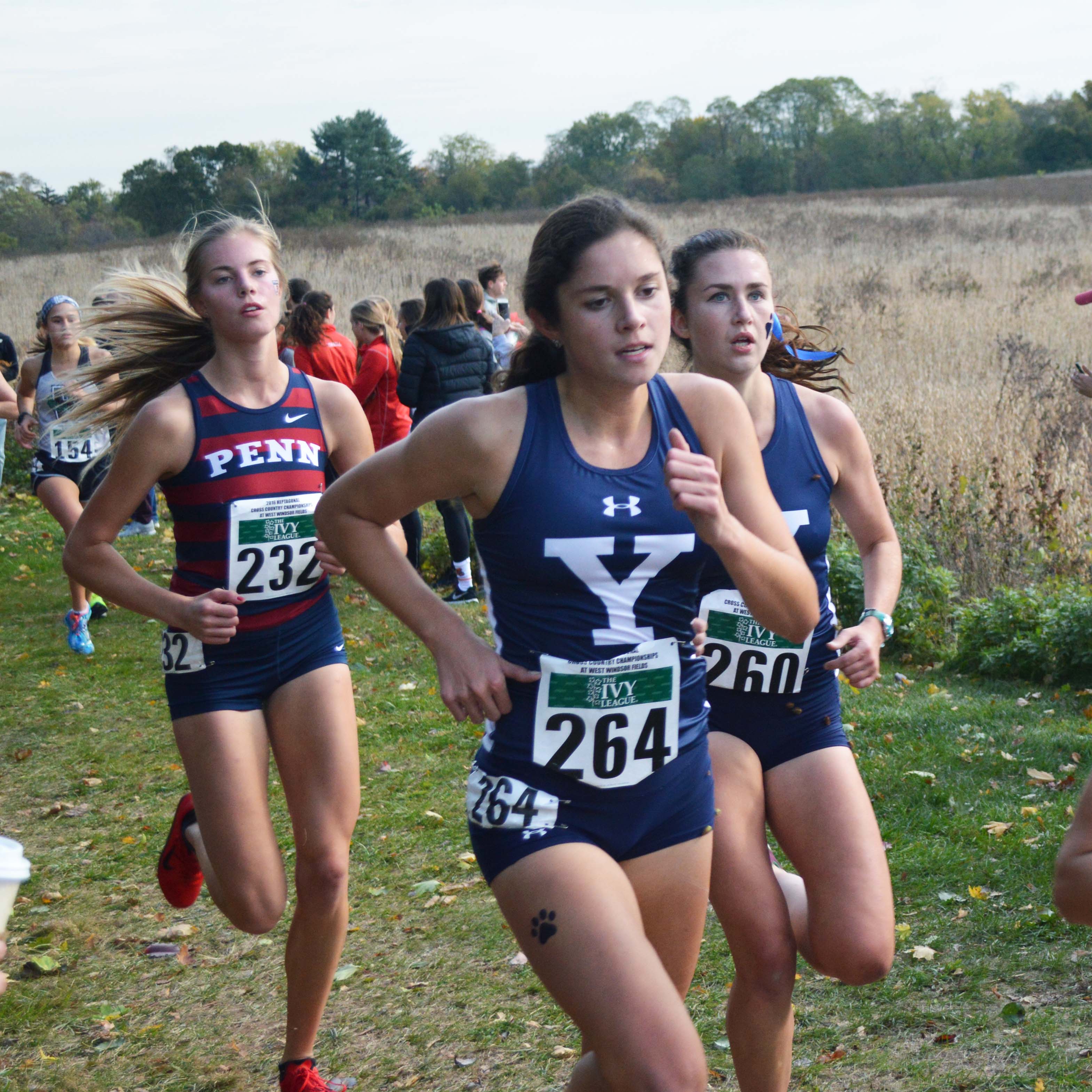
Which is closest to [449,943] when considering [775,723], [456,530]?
[775,723]

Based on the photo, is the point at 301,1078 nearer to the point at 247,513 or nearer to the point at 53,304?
the point at 247,513

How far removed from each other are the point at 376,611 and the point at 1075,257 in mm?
19045

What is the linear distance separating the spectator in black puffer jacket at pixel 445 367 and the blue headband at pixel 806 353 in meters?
5.41

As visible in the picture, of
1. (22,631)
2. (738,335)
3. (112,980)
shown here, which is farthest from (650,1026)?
(22,631)

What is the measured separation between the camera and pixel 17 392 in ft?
33.6

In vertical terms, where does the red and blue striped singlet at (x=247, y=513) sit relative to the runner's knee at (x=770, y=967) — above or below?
above

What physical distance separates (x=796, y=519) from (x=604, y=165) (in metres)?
58.6

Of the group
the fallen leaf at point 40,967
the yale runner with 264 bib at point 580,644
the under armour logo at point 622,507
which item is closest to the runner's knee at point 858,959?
the yale runner with 264 bib at point 580,644

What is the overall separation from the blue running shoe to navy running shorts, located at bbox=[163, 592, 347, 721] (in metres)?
5.57

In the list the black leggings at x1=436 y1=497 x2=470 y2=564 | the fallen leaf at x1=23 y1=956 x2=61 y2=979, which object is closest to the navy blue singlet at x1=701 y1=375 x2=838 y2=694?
the fallen leaf at x1=23 y1=956 x2=61 y2=979

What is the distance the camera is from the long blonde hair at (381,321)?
374 inches

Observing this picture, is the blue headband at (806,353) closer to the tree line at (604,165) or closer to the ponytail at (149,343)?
the ponytail at (149,343)

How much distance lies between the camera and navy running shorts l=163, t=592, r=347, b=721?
340 cm

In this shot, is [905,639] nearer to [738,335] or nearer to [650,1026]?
[738,335]
